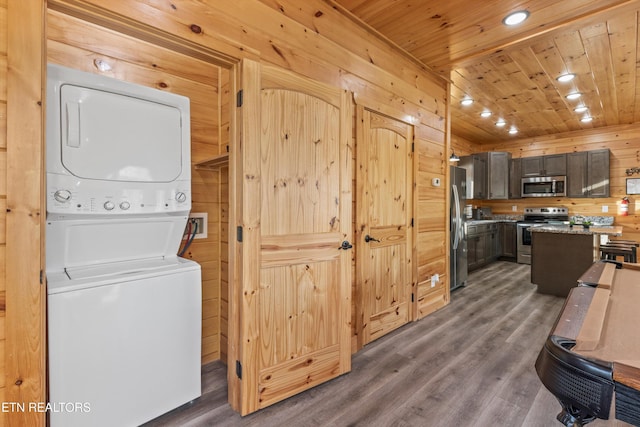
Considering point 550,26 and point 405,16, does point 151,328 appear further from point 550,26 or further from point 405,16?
point 550,26

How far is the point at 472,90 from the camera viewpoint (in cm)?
410

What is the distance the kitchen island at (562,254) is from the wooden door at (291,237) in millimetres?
3487

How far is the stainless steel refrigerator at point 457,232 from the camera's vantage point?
13.7 feet

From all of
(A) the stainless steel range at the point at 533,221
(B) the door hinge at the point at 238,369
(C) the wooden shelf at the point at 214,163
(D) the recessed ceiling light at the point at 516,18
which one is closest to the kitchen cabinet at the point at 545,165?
(A) the stainless steel range at the point at 533,221

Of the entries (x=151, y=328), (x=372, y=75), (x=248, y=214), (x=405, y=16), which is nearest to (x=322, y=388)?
(x=151, y=328)

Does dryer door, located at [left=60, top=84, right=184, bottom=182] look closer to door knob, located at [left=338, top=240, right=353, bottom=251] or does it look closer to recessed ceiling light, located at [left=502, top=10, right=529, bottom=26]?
door knob, located at [left=338, top=240, right=353, bottom=251]

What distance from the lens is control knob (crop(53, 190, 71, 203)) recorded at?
1432 millimetres

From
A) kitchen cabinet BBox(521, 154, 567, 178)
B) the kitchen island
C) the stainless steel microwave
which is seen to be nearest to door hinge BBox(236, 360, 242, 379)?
the kitchen island

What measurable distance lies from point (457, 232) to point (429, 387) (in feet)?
8.63

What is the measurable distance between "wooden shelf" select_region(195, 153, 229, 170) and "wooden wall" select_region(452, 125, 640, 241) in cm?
581

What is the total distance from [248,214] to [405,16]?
2063 mm

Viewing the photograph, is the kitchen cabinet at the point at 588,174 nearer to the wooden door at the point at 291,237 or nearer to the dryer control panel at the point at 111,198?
the wooden door at the point at 291,237

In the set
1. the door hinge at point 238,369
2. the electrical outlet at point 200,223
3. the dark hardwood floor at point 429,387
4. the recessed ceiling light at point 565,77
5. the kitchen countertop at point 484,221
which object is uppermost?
the recessed ceiling light at point 565,77

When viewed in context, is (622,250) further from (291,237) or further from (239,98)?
(239,98)
